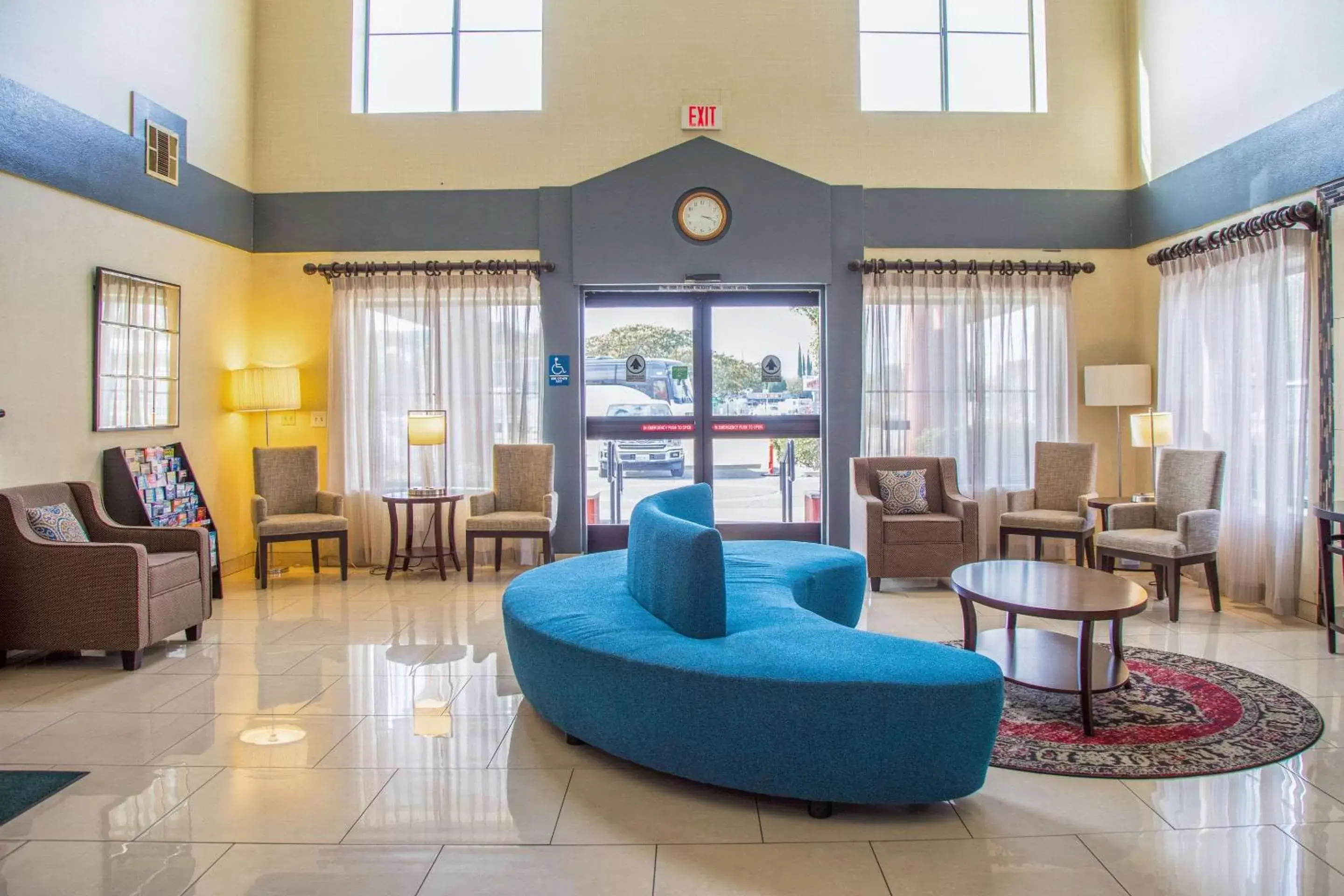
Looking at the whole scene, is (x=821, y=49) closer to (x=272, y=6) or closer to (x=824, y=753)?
(x=272, y=6)

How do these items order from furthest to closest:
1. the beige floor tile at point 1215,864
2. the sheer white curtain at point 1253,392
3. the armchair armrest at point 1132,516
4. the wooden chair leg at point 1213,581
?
the armchair armrest at point 1132,516 → the wooden chair leg at point 1213,581 → the sheer white curtain at point 1253,392 → the beige floor tile at point 1215,864

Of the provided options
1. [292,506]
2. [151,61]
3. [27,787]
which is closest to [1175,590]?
[27,787]

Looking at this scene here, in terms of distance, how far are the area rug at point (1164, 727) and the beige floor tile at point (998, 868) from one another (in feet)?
1.78

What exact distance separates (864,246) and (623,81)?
242 cm

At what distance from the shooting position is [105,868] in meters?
2.36

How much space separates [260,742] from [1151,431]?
5709 millimetres

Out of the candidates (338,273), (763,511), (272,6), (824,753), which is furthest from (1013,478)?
(272,6)

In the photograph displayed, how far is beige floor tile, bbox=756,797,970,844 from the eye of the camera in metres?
2.51

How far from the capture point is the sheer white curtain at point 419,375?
6.85 meters

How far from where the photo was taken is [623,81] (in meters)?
6.95

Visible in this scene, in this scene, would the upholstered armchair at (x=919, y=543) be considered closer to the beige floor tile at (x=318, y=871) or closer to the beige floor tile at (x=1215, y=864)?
the beige floor tile at (x=1215, y=864)

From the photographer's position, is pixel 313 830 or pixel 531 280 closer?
pixel 313 830

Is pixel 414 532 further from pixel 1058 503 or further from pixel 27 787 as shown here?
pixel 1058 503

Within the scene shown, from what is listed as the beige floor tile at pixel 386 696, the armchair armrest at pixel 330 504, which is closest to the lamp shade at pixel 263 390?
the armchair armrest at pixel 330 504
